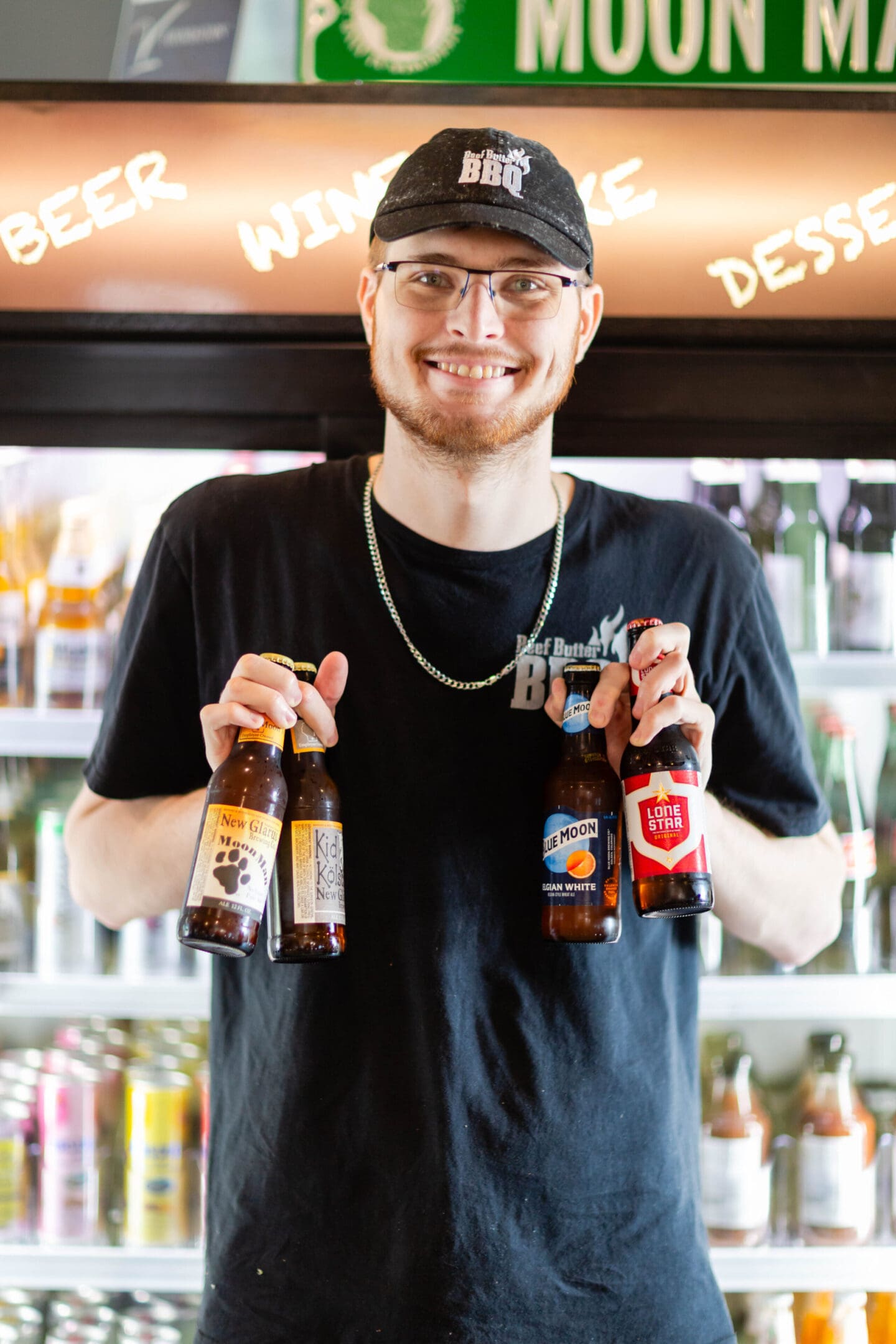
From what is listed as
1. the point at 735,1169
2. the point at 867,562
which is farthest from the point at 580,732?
the point at 735,1169

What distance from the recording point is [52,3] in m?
2.41

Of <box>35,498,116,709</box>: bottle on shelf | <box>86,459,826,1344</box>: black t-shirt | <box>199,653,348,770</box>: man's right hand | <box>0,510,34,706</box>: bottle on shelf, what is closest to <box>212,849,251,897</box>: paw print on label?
<box>199,653,348,770</box>: man's right hand

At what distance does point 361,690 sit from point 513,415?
1.22 feet

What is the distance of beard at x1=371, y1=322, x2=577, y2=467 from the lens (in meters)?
1.33

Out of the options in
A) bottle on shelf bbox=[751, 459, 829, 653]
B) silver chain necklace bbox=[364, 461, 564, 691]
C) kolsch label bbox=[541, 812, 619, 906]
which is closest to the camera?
kolsch label bbox=[541, 812, 619, 906]

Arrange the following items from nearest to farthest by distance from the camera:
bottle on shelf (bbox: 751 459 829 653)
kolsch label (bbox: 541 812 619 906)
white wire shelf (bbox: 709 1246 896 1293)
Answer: kolsch label (bbox: 541 812 619 906), white wire shelf (bbox: 709 1246 896 1293), bottle on shelf (bbox: 751 459 829 653)

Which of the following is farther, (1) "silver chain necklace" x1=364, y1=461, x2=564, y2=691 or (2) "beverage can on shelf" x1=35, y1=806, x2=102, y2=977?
(2) "beverage can on shelf" x1=35, y1=806, x2=102, y2=977

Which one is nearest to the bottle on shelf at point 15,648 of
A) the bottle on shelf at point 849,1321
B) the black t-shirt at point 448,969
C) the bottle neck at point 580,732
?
the black t-shirt at point 448,969

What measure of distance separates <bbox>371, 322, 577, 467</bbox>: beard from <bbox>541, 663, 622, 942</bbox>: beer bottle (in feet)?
0.88

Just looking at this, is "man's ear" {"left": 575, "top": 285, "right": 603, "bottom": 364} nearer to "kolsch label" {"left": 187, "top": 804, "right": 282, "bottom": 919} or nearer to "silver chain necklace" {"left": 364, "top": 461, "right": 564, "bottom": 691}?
"silver chain necklace" {"left": 364, "top": 461, "right": 564, "bottom": 691}

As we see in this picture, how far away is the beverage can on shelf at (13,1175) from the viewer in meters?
1.95

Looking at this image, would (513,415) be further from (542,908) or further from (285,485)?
(542,908)

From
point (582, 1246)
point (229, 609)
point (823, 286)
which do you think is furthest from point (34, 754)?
point (823, 286)

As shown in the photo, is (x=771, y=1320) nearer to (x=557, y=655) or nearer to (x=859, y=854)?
(x=859, y=854)
